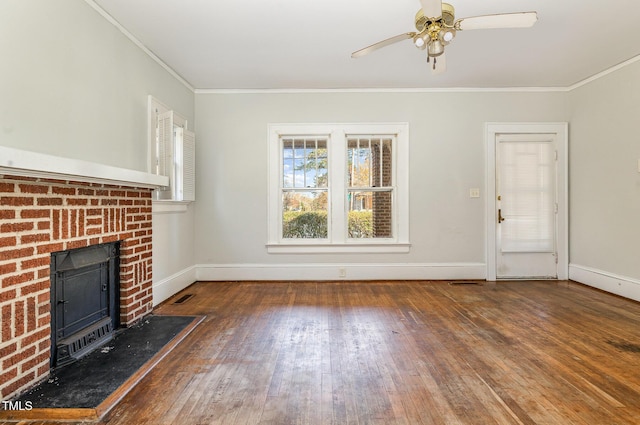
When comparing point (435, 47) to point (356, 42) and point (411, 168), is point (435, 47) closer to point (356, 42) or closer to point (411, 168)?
point (356, 42)

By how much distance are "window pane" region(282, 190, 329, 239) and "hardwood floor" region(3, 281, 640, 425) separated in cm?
121

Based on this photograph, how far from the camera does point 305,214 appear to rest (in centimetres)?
493

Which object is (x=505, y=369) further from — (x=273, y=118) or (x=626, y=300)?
(x=273, y=118)

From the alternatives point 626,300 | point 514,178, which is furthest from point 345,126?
point 626,300

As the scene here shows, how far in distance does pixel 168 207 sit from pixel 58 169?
6.74 feet

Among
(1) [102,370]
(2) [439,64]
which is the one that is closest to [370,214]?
(2) [439,64]

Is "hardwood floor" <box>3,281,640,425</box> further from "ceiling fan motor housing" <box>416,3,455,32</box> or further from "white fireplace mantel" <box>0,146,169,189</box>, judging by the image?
"ceiling fan motor housing" <box>416,3,455,32</box>

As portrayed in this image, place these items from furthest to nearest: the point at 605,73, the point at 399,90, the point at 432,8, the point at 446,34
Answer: the point at 399,90 < the point at 605,73 < the point at 446,34 < the point at 432,8

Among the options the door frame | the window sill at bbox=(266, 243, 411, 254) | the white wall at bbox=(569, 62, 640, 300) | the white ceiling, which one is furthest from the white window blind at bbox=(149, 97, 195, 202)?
the white wall at bbox=(569, 62, 640, 300)

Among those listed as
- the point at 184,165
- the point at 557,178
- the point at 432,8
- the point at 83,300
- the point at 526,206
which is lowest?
the point at 83,300

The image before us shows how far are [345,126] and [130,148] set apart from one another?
2702 millimetres

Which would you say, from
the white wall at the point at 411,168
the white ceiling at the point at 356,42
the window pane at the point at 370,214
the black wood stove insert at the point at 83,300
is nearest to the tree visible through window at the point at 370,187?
the window pane at the point at 370,214

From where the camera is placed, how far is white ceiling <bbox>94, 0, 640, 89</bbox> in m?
2.81

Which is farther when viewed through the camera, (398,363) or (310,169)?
(310,169)
